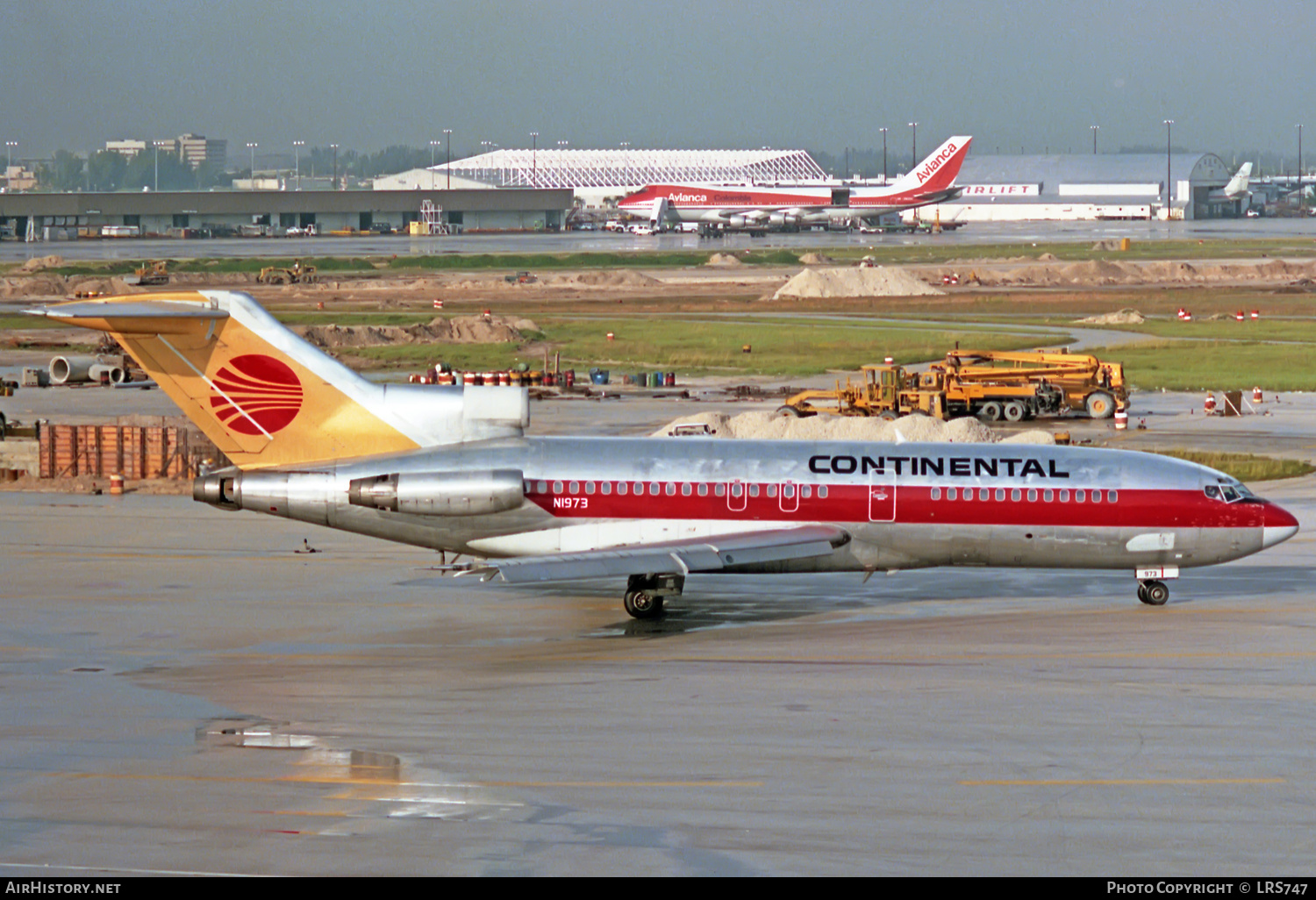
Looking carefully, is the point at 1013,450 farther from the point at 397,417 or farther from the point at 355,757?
the point at 355,757

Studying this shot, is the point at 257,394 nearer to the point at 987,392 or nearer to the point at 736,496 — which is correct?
the point at 736,496

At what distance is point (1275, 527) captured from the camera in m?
32.5

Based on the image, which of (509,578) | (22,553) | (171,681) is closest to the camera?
(171,681)

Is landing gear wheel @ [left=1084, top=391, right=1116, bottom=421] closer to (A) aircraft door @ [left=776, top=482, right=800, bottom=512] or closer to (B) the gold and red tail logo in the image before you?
(A) aircraft door @ [left=776, top=482, right=800, bottom=512]

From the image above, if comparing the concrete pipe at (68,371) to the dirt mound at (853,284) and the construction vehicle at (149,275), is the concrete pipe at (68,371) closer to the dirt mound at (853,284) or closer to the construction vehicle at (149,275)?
the construction vehicle at (149,275)

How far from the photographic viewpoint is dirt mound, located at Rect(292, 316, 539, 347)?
8269cm

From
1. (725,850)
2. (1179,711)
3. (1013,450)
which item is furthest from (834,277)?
(725,850)

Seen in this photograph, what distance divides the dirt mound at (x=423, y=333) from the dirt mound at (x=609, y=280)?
1427 inches

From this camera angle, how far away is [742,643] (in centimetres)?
2898

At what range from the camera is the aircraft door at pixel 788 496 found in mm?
31609

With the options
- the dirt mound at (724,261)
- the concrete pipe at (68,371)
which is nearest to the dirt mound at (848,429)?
the concrete pipe at (68,371)

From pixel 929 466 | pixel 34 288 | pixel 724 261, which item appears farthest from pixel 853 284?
pixel 929 466

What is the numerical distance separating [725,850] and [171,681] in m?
11.6

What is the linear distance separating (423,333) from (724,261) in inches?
2591
